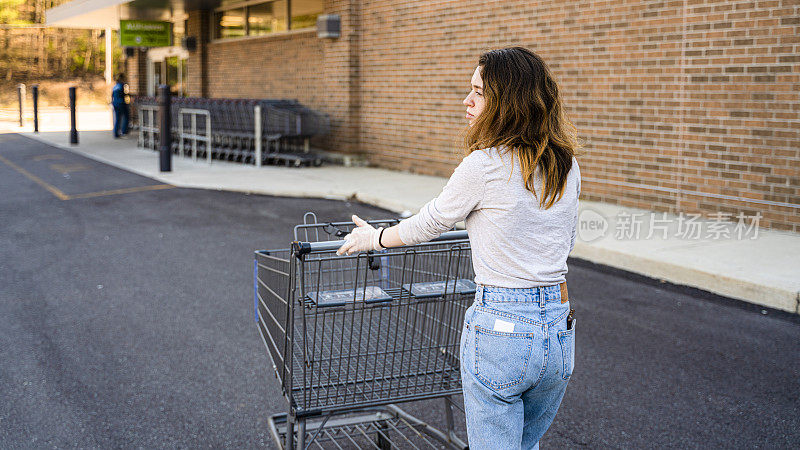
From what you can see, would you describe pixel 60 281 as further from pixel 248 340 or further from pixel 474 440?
→ pixel 474 440

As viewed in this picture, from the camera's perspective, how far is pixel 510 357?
8.23ft

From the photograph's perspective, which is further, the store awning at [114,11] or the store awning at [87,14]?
the store awning at [87,14]

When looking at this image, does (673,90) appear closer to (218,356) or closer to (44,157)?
(218,356)

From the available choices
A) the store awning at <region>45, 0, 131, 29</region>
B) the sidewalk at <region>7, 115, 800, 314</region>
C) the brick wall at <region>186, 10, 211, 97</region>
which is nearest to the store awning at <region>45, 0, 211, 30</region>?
the store awning at <region>45, 0, 131, 29</region>

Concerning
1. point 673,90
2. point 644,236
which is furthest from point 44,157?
point 644,236

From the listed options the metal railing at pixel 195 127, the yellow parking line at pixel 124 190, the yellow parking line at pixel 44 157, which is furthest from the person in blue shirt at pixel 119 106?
the yellow parking line at pixel 124 190

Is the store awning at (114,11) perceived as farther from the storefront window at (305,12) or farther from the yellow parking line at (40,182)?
the yellow parking line at (40,182)

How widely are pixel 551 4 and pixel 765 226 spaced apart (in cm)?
503

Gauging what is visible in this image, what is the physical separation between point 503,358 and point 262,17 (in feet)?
68.1

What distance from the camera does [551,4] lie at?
12586 mm

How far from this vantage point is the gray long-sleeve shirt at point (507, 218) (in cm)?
253

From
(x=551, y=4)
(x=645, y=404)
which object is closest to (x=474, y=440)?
(x=645, y=404)

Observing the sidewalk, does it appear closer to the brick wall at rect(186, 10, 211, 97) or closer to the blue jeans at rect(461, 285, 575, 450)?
the blue jeans at rect(461, 285, 575, 450)

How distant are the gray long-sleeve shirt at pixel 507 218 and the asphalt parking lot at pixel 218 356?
6.54 feet
